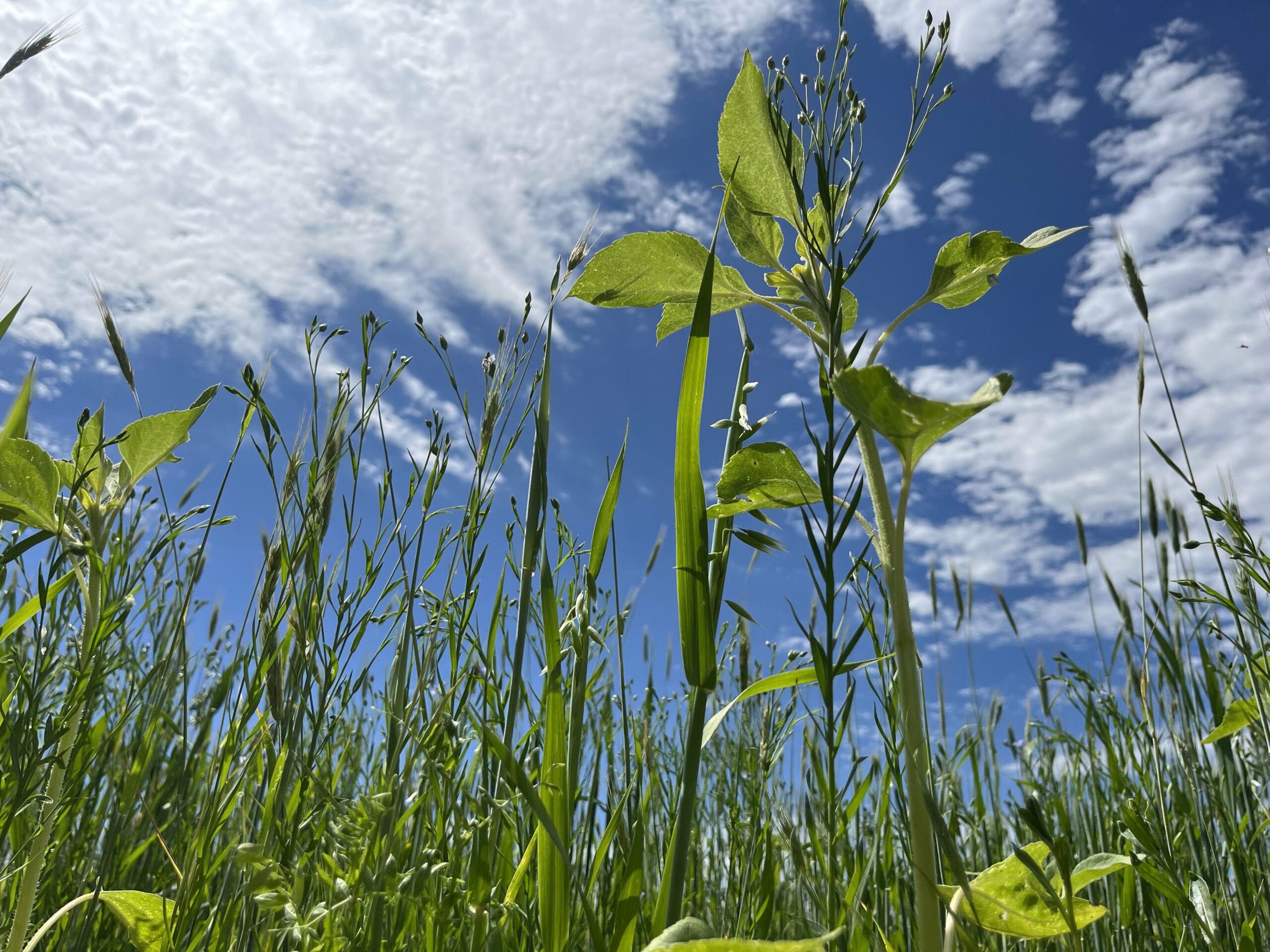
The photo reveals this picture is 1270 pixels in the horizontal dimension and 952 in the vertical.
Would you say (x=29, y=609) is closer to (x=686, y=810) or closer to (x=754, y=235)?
(x=686, y=810)

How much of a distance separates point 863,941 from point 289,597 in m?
0.82

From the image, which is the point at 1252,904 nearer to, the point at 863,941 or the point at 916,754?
the point at 863,941

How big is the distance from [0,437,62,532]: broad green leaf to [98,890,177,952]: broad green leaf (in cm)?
52

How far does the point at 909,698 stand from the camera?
74 centimetres

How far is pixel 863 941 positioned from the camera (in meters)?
0.86

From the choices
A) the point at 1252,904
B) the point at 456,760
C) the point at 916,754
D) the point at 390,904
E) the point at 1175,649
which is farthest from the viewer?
the point at 1175,649

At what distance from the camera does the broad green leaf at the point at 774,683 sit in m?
0.75

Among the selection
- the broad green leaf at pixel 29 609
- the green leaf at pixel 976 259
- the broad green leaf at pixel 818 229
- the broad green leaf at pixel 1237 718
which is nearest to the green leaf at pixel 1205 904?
the broad green leaf at pixel 1237 718

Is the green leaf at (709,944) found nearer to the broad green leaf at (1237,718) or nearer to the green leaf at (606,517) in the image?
the green leaf at (606,517)

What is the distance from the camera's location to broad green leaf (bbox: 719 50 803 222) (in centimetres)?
83

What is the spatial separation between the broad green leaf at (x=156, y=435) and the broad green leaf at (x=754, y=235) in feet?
2.80

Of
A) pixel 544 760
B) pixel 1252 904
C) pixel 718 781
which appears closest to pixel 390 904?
pixel 544 760

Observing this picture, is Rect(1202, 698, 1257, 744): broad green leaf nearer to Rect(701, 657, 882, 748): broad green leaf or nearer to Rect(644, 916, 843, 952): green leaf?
Rect(701, 657, 882, 748): broad green leaf

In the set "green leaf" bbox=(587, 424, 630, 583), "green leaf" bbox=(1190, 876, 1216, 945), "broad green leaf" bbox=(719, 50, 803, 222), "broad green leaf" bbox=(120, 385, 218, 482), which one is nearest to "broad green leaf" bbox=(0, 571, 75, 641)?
"broad green leaf" bbox=(120, 385, 218, 482)
